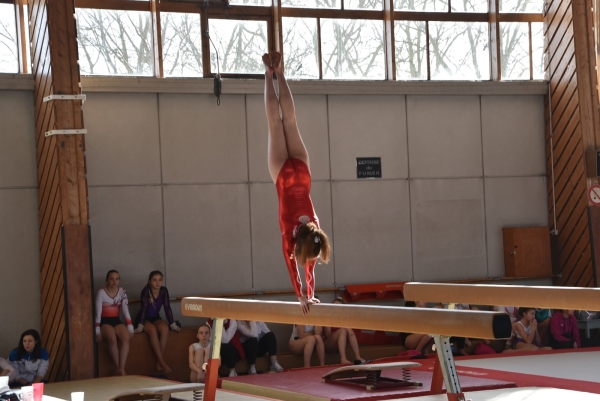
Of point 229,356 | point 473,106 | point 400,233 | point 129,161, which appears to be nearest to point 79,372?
point 229,356

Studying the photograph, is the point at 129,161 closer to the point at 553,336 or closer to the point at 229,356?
the point at 229,356

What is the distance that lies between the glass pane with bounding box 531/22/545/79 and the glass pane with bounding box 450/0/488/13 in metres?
0.93

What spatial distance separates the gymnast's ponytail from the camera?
5879 mm

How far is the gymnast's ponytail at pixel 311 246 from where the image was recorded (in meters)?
5.88

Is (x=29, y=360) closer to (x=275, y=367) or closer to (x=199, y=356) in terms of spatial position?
(x=199, y=356)

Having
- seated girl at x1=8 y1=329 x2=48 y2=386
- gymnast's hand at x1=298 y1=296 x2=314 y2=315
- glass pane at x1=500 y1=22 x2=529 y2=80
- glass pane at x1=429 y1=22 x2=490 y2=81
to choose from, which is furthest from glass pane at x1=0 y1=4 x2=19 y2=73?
glass pane at x1=500 y1=22 x2=529 y2=80

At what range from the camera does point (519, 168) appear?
517 inches

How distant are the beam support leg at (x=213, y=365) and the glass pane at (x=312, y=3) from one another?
274 inches

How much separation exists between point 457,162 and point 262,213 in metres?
3.36

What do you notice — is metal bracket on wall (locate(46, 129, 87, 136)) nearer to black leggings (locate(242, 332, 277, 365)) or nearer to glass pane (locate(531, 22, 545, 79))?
black leggings (locate(242, 332, 277, 365))

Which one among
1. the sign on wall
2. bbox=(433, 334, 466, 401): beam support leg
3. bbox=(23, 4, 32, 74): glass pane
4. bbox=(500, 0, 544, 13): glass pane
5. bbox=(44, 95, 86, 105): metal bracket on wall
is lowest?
bbox=(433, 334, 466, 401): beam support leg

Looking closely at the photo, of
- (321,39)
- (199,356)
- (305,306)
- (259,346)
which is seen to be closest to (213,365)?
(305,306)

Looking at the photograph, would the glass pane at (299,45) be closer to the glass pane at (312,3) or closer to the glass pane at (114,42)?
the glass pane at (312,3)

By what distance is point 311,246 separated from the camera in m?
5.89
